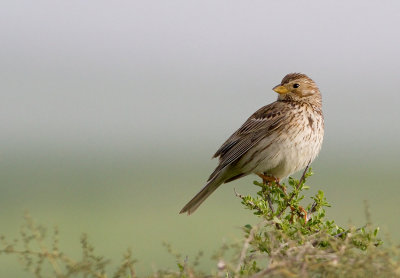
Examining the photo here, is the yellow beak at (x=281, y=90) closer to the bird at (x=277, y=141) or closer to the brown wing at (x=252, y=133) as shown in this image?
the bird at (x=277, y=141)

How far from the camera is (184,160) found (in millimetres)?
56969

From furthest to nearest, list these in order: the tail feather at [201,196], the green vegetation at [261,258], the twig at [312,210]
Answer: the tail feather at [201,196] < the twig at [312,210] < the green vegetation at [261,258]

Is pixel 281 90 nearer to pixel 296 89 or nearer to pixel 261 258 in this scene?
pixel 296 89

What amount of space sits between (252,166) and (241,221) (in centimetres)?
2095

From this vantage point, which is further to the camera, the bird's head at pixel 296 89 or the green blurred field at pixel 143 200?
the green blurred field at pixel 143 200

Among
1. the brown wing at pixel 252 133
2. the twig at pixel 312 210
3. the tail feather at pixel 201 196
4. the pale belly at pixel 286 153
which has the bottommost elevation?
the twig at pixel 312 210

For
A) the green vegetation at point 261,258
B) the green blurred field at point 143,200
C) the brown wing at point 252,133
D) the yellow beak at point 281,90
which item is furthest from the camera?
the green blurred field at point 143,200

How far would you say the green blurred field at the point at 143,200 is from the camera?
89.2 ft

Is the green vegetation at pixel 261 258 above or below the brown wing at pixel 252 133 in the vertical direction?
below

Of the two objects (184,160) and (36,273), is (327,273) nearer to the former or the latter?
(36,273)

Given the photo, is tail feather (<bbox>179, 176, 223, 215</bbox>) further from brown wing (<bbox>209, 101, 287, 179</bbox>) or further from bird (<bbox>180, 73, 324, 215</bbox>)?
brown wing (<bbox>209, 101, 287, 179</bbox>)

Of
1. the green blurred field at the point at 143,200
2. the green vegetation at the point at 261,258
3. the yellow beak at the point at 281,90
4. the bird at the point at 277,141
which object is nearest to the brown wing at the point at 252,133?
the bird at the point at 277,141

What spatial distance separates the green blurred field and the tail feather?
10.6m

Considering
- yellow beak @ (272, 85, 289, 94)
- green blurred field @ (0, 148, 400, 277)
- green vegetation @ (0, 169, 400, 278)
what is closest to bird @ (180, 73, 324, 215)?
yellow beak @ (272, 85, 289, 94)
